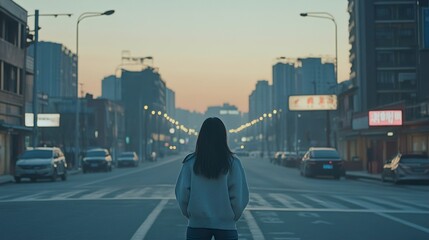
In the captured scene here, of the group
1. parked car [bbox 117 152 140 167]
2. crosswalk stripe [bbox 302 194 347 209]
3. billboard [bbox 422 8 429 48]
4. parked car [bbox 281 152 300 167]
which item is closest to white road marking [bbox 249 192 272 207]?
crosswalk stripe [bbox 302 194 347 209]

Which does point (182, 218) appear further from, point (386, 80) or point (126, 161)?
point (386, 80)

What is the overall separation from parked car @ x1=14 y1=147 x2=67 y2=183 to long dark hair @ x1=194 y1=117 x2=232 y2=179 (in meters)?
30.1

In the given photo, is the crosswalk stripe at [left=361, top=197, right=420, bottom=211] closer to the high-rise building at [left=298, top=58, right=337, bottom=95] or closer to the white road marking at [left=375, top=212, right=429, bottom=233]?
the white road marking at [left=375, top=212, right=429, bottom=233]

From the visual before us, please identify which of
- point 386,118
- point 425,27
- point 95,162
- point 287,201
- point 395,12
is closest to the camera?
point 287,201

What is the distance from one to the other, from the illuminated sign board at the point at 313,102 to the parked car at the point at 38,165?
49.4 m

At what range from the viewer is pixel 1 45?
4575 centimetres

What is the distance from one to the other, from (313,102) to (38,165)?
52912mm

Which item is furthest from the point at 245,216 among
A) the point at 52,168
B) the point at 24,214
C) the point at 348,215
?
the point at 52,168

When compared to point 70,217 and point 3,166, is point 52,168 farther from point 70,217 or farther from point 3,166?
point 70,217

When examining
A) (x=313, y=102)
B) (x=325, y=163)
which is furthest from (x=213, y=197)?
(x=313, y=102)

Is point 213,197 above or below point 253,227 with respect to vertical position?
above

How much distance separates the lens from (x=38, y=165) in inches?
1364

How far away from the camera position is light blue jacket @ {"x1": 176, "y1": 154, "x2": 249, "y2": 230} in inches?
219

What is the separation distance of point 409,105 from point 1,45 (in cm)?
2786
